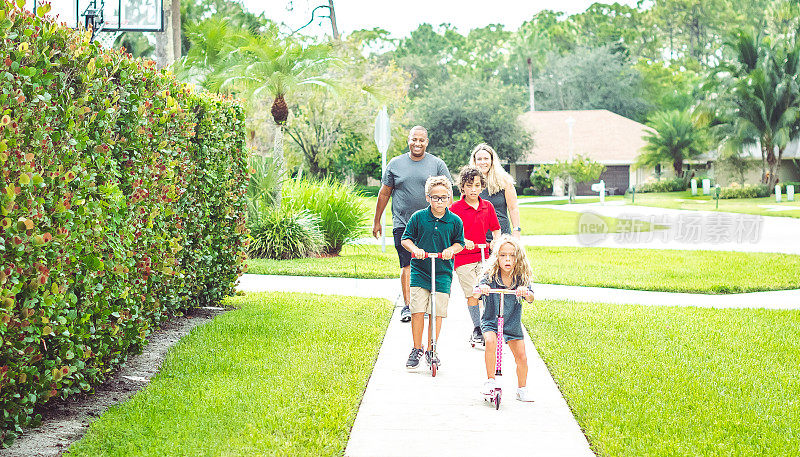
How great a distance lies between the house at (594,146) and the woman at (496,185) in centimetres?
4952

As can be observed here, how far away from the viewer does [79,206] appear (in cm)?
533

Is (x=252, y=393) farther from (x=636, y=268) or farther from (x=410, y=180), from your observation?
(x=636, y=268)

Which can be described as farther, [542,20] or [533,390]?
[542,20]

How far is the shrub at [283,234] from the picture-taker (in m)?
16.2

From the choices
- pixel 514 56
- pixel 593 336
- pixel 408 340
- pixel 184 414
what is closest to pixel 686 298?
pixel 593 336

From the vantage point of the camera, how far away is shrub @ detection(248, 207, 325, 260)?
16.2m

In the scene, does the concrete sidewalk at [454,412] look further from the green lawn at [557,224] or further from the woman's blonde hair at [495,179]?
the green lawn at [557,224]

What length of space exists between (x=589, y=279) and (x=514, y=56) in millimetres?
77152

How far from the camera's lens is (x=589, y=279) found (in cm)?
1346

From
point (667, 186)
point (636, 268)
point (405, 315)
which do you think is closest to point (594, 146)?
point (667, 186)

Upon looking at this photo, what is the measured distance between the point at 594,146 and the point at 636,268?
45.1 meters

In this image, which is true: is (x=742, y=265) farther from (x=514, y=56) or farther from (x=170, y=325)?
(x=514, y=56)

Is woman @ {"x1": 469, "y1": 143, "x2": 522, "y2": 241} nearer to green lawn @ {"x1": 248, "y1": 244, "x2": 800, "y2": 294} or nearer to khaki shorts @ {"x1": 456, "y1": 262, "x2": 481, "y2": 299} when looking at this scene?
khaki shorts @ {"x1": 456, "y1": 262, "x2": 481, "y2": 299}

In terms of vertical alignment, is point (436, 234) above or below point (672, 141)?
below
